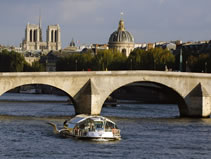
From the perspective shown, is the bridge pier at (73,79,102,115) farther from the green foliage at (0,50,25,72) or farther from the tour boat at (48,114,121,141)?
the green foliage at (0,50,25,72)

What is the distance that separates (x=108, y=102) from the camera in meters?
84.7

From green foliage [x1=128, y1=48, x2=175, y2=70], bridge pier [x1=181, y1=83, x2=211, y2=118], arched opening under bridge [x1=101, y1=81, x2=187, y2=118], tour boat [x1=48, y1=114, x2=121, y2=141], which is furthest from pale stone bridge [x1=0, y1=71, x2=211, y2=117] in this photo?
green foliage [x1=128, y1=48, x2=175, y2=70]

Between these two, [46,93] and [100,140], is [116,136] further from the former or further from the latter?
[46,93]


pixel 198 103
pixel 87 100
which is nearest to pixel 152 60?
pixel 198 103

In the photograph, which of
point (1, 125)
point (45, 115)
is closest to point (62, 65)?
point (45, 115)

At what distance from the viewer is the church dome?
176 metres

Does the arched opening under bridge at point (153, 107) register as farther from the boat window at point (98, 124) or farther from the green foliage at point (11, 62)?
the green foliage at point (11, 62)

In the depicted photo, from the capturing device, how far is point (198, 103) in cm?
6650

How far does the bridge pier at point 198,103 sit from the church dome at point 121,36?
4271 inches

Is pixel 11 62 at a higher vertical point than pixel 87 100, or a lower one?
higher

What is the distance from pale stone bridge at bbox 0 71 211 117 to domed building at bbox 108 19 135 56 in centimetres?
10715

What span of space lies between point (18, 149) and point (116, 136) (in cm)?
705

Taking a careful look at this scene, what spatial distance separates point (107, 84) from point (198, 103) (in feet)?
24.8

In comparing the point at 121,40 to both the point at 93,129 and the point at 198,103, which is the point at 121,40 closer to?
the point at 198,103
